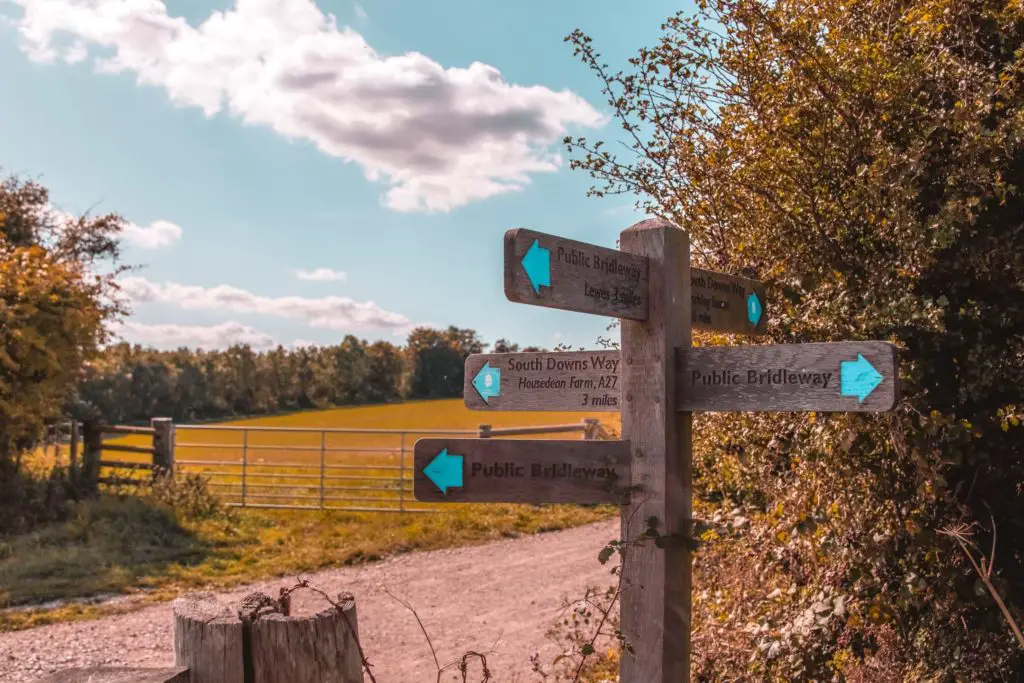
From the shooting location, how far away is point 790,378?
271 cm

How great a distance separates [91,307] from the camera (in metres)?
12.0

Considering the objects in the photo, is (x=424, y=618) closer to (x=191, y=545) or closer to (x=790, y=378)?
(x=191, y=545)

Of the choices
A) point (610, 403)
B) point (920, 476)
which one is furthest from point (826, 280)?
point (610, 403)

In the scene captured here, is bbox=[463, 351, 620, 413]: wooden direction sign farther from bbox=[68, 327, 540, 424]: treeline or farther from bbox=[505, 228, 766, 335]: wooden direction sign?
bbox=[68, 327, 540, 424]: treeline

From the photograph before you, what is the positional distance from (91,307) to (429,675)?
9.04 meters

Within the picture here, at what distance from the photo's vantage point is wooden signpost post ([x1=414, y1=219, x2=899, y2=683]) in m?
2.65

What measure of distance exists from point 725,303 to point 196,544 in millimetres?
8365

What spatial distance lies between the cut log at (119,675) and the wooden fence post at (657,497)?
1.52 metres

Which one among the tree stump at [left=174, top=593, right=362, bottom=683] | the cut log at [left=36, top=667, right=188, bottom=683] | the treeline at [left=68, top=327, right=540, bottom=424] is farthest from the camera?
the treeline at [left=68, top=327, right=540, bottom=424]

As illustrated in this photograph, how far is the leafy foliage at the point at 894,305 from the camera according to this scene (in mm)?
3537

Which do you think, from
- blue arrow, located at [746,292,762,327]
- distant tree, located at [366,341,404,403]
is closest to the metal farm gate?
blue arrow, located at [746,292,762,327]

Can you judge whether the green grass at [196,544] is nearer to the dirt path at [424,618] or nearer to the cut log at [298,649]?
the dirt path at [424,618]

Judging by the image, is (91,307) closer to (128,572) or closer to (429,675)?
(128,572)

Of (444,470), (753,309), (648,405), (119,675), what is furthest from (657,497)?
(119,675)
